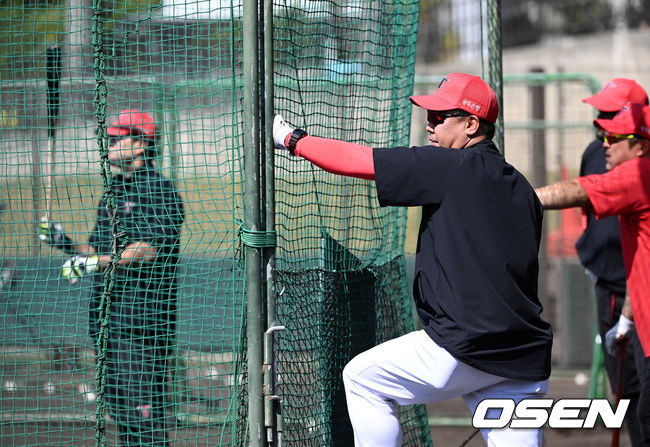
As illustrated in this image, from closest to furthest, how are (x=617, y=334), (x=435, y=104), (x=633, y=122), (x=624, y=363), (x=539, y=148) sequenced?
(x=435, y=104), (x=633, y=122), (x=617, y=334), (x=624, y=363), (x=539, y=148)

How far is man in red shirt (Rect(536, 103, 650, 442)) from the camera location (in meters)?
4.15

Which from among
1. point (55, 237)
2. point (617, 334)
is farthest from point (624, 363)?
point (55, 237)

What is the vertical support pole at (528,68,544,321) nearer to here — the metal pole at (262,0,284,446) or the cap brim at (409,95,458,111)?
the cap brim at (409,95,458,111)

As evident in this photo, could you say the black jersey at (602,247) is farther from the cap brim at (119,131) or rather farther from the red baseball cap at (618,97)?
the cap brim at (119,131)

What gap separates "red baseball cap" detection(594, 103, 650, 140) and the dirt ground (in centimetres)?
228

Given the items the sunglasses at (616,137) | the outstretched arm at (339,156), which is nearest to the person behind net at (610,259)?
the sunglasses at (616,137)

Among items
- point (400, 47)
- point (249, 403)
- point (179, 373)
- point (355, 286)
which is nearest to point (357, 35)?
point (400, 47)

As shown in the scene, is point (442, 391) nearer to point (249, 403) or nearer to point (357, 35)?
point (249, 403)

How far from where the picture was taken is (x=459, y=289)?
322 cm

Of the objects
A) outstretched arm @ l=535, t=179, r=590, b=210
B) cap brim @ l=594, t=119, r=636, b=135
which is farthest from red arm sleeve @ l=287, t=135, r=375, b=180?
cap brim @ l=594, t=119, r=636, b=135

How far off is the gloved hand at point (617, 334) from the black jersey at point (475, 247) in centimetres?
177

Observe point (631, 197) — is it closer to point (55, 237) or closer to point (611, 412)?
point (611, 412)

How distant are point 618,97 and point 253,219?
2.73m

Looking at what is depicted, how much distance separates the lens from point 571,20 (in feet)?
56.1
